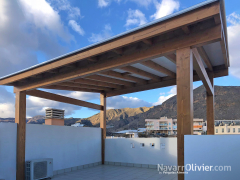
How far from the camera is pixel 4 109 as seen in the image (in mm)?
13195

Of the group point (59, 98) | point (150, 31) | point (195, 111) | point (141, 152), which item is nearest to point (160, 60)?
point (150, 31)

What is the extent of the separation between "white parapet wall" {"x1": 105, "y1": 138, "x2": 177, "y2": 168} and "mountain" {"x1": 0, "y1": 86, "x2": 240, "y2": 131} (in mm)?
20496

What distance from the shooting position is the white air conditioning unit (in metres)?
6.86

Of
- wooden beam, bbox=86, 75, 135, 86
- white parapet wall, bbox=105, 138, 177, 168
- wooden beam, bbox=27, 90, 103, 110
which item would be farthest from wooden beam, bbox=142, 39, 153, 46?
white parapet wall, bbox=105, 138, 177, 168

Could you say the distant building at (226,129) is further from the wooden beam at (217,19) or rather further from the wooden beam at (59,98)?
the wooden beam at (217,19)

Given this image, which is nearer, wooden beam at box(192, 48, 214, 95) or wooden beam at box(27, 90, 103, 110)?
wooden beam at box(192, 48, 214, 95)

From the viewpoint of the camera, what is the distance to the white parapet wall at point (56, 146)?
6.72m

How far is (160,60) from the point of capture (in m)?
6.42

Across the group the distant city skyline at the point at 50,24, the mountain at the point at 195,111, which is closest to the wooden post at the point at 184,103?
the distant city skyline at the point at 50,24

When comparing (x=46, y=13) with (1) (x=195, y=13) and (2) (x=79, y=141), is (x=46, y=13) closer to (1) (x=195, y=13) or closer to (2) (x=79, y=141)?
(2) (x=79, y=141)

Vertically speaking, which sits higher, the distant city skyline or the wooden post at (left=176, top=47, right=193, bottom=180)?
the distant city skyline

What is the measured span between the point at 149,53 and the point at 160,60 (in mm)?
1790

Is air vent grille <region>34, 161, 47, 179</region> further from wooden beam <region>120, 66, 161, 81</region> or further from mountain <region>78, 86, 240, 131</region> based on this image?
mountain <region>78, 86, 240, 131</region>

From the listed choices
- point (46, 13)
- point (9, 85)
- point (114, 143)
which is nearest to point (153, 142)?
point (114, 143)
